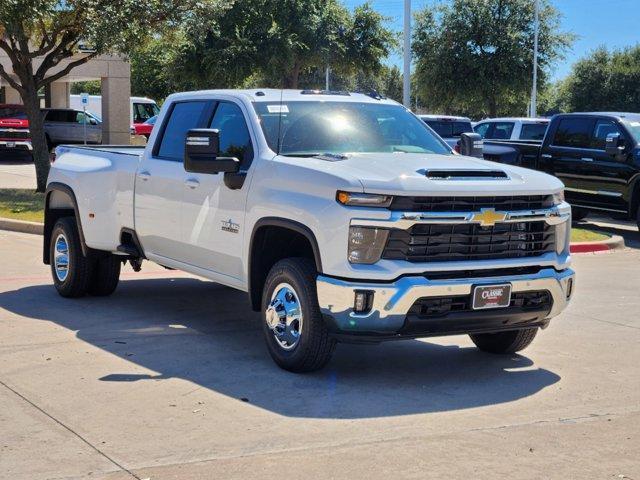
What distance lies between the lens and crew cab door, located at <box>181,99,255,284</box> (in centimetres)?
768

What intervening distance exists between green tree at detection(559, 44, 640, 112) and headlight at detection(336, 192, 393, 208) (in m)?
52.7

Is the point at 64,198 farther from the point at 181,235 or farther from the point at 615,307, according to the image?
the point at 615,307

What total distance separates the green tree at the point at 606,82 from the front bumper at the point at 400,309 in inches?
2058

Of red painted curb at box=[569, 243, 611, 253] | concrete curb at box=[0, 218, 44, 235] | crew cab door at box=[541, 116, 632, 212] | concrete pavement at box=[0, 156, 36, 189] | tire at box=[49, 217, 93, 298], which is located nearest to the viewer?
tire at box=[49, 217, 93, 298]

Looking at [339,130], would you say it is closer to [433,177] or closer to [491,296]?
[433,177]

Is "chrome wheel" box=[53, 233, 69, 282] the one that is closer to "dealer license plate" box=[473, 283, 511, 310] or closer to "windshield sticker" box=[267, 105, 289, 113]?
"windshield sticker" box=[267, 105, 289, 113]

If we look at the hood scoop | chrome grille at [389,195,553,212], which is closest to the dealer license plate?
chrome grille at [389,195,553,212]

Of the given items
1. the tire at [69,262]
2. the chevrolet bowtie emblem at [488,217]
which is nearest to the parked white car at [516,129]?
the tire at [69,262]

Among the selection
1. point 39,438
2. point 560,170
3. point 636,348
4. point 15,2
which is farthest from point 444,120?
point 39,438

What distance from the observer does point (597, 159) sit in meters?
17.3

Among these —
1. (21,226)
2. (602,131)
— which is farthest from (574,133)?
(21,226)

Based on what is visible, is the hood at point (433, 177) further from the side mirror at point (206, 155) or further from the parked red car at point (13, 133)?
the parked red car at point (13, 133)

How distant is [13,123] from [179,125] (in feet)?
90.9

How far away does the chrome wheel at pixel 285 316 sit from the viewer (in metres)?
7.00
